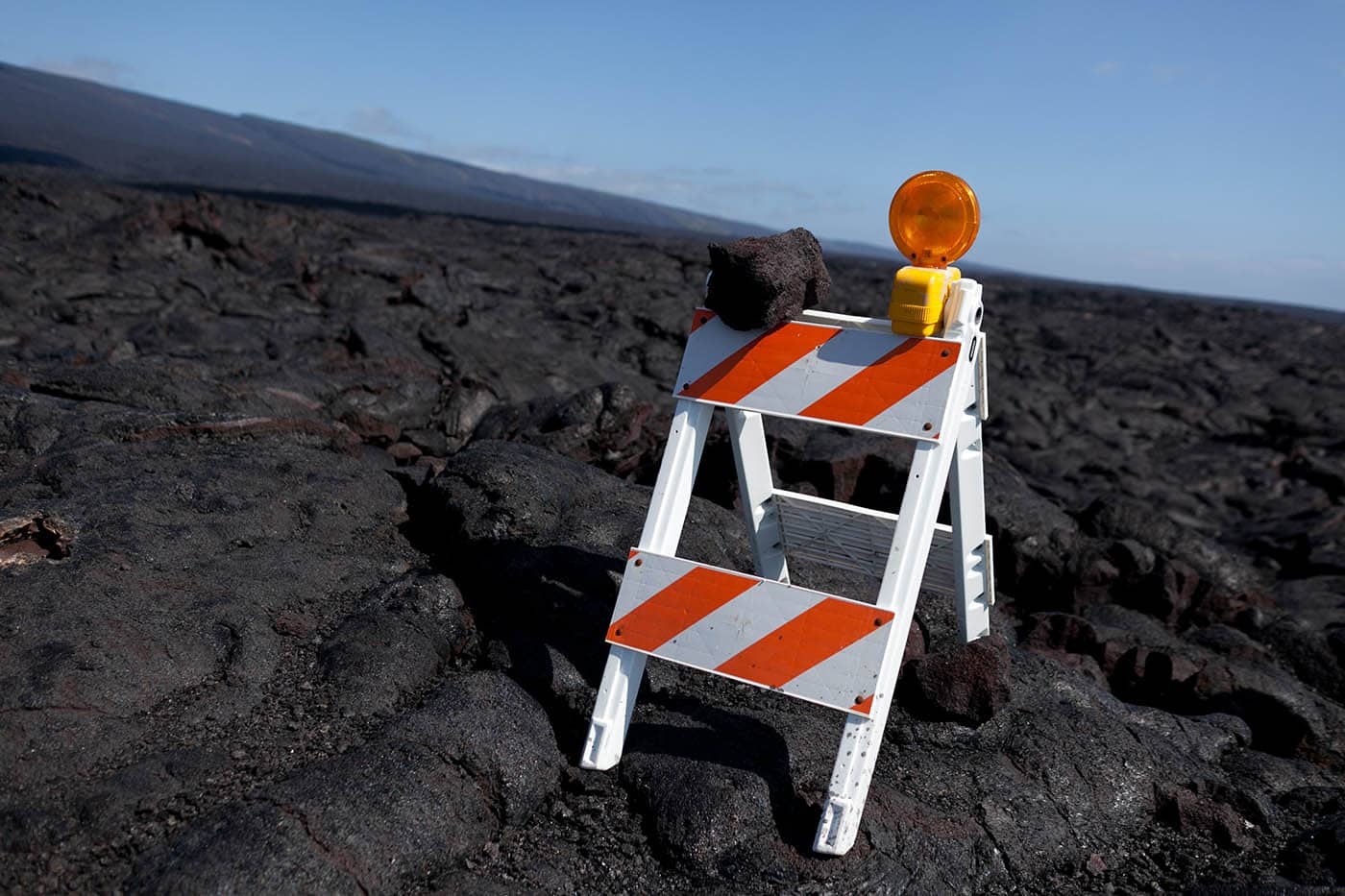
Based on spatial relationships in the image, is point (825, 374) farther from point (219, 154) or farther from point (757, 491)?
point (219, 154)

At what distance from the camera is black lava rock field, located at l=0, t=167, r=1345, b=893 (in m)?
2.63

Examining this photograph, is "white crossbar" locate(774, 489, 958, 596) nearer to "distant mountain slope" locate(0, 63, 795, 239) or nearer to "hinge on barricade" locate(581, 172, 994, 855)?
"hinge on barricade" locate(581, 172, 994, 855)

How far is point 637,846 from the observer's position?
108 inches

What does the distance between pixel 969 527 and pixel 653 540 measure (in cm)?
112

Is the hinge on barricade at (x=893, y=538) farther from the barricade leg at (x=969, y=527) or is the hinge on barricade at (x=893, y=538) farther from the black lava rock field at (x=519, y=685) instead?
the black lava rock field at (x=519, y=685)

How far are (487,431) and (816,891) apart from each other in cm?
533

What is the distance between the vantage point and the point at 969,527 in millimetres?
3408

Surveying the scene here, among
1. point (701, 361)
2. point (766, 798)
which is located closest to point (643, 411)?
point (701, 361)

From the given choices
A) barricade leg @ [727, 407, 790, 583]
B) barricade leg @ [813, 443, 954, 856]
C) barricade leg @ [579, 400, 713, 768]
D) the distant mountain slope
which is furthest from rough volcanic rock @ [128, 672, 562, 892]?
the distant mountain slope

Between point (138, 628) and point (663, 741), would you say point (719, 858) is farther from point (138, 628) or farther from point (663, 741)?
point (138, 628)

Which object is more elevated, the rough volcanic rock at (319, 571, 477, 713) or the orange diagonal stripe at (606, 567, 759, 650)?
the orange diagonal stripe at (606, 567, 759, 650)

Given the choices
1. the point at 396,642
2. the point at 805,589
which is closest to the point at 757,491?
the point at 805,589

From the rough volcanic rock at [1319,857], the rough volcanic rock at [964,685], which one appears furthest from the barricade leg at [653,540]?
the rough volcanic rock at [1319,857]

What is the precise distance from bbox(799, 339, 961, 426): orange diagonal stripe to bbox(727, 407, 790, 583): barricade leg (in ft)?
1.89
